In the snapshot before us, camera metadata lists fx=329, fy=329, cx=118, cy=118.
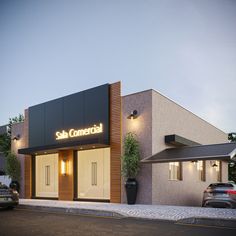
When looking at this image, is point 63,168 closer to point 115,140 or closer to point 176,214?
point 115,140

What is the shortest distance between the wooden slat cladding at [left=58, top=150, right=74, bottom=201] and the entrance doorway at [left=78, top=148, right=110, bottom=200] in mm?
529

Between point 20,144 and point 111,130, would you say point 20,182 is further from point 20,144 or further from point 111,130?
point 111,130

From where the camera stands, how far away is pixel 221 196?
528 inches

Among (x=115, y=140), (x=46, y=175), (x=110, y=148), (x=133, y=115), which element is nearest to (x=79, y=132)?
(x=110, y=148)

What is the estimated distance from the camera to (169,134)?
59.4ft

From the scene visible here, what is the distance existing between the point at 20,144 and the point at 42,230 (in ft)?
54.0

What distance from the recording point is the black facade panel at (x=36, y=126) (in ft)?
73.4

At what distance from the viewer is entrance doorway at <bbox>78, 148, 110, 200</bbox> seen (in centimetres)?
1835

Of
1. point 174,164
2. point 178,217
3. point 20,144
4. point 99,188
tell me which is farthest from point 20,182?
point 178,217

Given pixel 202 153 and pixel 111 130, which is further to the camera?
pixel 111 130

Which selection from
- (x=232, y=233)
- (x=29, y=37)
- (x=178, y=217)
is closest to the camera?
(x=232, y=233)

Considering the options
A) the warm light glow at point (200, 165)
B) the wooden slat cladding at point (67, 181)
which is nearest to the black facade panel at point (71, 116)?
the wooden slat cladding at point (67, 181)

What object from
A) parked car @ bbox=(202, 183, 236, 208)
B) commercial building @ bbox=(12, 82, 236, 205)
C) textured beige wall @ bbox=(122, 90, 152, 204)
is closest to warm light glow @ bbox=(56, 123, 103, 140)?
commercial building @ bbox=(12, 82, 236, 205)

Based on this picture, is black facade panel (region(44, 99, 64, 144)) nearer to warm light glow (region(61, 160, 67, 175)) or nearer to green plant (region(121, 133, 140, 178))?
warm light glow (region(61, 160, 67, 175))
